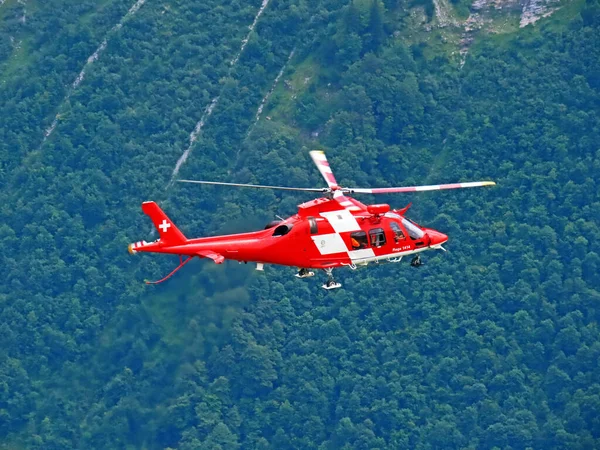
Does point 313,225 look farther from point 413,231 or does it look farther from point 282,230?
point 413,231

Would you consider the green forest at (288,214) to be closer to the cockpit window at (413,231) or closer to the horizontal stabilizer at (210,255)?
the cockpit window at (413,231)

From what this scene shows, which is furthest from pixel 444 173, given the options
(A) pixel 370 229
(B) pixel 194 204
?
(A) pixel 370 229

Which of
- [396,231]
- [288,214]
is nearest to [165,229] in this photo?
[396,231]

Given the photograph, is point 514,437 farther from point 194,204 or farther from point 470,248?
point 194,204

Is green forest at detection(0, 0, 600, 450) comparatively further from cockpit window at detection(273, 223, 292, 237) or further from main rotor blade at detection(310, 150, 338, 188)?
cockpit window at detection(273, 223, 292, 237)

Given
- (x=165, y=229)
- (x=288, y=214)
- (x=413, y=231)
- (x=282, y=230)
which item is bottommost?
(x=288, y=214)

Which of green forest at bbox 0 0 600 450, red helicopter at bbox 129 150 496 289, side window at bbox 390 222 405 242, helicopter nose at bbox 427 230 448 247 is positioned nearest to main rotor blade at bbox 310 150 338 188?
red helicopter at bbox 129 150 496 289

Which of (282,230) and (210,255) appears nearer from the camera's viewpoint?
(210,255)
